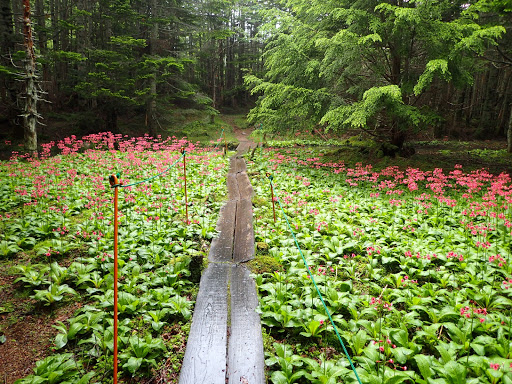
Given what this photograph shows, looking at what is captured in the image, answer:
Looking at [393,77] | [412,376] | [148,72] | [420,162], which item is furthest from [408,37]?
[148,72]

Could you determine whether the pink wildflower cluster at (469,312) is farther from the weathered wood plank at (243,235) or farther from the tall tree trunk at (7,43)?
the tall tree trunk at (7,43)

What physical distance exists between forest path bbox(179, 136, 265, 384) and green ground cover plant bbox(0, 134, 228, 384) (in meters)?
0.18

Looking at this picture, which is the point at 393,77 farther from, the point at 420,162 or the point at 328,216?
the point at 328,216

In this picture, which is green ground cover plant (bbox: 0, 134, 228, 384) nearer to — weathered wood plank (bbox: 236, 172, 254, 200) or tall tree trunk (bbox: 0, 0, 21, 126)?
weathered wood plank (bbox: 236, 172, 254, 200)

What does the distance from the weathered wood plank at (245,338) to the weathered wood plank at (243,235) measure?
2.31 feet

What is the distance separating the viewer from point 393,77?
1015 cm

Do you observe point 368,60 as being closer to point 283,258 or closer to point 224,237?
point 224,237

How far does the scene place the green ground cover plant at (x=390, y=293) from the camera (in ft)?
8.96

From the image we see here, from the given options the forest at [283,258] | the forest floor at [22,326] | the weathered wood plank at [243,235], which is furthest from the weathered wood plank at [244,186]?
the forest floor at [22,326]

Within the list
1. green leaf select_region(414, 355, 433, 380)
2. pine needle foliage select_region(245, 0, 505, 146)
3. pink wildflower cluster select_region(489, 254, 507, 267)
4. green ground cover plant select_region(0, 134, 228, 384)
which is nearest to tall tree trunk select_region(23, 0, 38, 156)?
green ground cover plant select_region(0, 134, 228, 384)

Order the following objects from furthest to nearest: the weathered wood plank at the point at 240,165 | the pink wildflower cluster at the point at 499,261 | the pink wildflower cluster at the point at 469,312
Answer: the weathered wood plank at the point at 240,165
the pink wildflower cluster at the point at 499,261
the pink wildflower cluster at the point at 469,312

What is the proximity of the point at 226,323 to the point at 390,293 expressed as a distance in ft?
7.09

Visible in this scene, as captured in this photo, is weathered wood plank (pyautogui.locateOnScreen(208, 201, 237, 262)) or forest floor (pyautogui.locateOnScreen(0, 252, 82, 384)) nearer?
forest floor (pyautogui.locateOnScreen(0, 252, 82, 384))

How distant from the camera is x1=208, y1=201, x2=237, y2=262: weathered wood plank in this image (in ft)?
15.7
